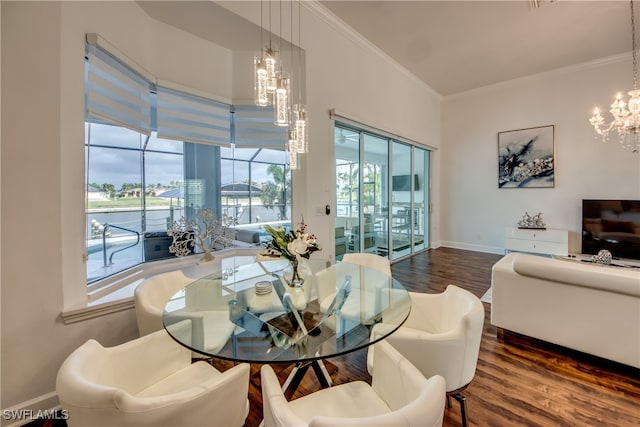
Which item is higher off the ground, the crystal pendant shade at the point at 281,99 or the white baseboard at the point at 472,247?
the crystal pendant shade at the point at 281,99

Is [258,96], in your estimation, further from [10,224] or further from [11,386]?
[11,386]

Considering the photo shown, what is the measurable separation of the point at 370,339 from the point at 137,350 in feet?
3.80

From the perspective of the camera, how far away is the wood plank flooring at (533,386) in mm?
1599

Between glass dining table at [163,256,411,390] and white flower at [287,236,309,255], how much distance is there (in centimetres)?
32

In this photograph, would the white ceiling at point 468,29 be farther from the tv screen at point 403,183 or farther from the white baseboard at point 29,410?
the white baseboard at point 29,410

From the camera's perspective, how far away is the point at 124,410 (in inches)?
34.4

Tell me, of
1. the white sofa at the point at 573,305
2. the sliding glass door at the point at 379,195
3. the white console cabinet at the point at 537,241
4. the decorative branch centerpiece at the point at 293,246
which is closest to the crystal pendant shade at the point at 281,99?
the decorative branch centerpiece at the point at 293,246

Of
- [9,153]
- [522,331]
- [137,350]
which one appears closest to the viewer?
[137,350]

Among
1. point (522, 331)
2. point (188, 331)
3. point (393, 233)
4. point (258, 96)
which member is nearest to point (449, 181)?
point (393, 233)

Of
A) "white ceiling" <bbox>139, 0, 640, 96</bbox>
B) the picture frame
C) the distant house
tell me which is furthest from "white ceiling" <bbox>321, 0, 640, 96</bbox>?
the distant house

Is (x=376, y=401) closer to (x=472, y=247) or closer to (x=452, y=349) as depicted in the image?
(x=452, y=349)

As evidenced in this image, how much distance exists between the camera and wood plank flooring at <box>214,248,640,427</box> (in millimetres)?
1599

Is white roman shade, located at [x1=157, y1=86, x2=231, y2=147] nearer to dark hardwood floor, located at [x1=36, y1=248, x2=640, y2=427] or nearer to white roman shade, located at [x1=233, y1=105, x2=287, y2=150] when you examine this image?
white roman shade, located at [x1=233, y1=105, x2=287, y2=150]

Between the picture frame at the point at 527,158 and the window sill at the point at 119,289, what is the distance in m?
5.80
